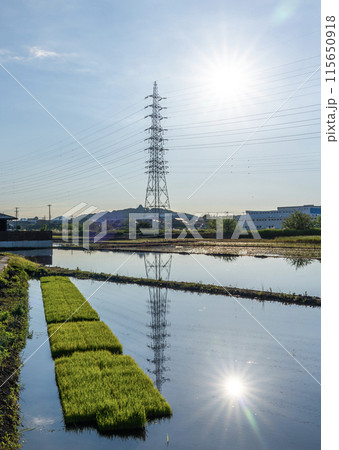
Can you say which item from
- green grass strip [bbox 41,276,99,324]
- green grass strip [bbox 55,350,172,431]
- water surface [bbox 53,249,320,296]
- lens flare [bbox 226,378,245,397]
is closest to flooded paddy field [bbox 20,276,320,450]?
lens flare [bbox 226,378,245,397]

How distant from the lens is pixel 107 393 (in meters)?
7.00

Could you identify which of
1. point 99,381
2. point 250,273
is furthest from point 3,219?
point 99,381

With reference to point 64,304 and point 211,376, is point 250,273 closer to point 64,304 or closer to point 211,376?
point 64,304

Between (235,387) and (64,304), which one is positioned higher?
(64,304)

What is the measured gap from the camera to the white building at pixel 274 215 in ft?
380

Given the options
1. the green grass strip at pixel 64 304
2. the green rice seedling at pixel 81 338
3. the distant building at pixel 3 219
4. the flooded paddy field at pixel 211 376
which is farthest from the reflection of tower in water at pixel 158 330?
the distant building at pixel 3 219

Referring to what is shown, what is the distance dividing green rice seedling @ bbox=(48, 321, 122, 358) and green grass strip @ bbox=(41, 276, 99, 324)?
2.38 feet

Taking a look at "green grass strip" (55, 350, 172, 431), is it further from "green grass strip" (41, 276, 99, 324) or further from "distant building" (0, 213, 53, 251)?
"distant building" (0, 213, 53, 251)

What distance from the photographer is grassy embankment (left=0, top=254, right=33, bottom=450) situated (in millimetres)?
6138

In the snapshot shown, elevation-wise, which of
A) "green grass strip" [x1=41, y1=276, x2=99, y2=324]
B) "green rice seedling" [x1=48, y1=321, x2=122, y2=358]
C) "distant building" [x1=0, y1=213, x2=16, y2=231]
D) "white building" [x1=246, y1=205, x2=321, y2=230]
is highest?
"white building" [x1=246, y1=205, x2=321, y2=230]

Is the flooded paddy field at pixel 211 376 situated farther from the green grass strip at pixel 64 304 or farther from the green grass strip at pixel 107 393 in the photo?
the green grass strip at pixel 64 304

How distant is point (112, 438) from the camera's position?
5.94 m

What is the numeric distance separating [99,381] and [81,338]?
3.05 meters
